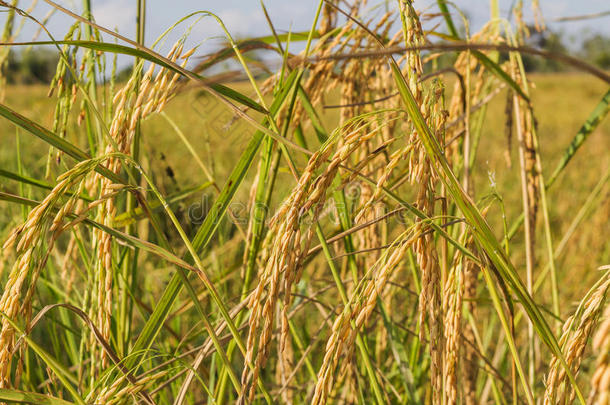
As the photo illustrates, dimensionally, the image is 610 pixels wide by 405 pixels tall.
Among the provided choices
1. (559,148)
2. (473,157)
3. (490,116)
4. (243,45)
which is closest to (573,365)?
(473,157)

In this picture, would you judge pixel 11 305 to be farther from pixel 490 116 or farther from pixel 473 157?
pixel 490 116

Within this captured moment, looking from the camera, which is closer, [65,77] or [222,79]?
[222,79]

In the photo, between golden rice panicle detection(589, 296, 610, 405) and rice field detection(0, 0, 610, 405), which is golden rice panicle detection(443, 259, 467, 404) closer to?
rice field detection(0, 0, 610, 405)

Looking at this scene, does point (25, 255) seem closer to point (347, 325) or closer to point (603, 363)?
point (347, 325)

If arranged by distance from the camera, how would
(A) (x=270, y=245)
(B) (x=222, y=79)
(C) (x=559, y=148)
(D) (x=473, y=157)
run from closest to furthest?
(B) (x=222, y=79) < (A) (x=270, y=245) < (D) (x=473, y=157) < (C) (x=559, y=148)

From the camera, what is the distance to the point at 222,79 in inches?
10.9

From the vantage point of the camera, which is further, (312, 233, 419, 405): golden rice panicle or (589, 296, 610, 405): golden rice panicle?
(312, 233, 419, 405): golden rice panicle

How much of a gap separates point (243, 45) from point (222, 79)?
575 mm

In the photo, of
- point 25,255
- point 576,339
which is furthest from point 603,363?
point 25,255

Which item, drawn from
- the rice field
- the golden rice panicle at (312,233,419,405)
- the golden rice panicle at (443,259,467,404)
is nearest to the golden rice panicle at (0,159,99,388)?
the rice field

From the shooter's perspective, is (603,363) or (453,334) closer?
(603,363)

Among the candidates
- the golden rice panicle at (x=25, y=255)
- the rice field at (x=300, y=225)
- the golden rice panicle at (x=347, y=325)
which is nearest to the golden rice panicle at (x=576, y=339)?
the rice field at (x=300, y=225)

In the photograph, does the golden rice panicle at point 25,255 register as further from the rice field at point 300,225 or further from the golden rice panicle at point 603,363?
the golden rice panicle at point 603,363

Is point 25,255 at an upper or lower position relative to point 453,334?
upper
